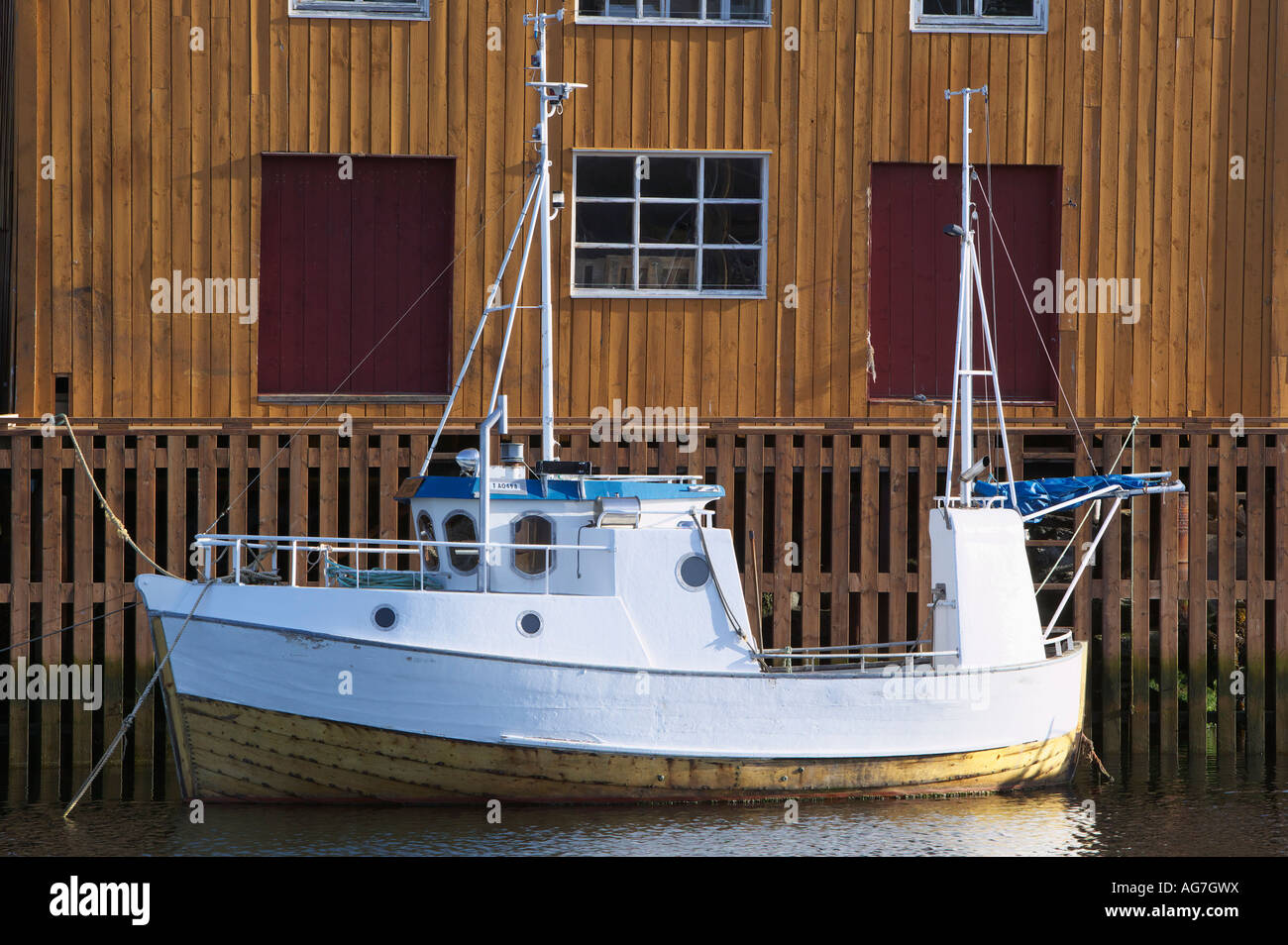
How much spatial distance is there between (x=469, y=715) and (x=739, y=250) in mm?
6805

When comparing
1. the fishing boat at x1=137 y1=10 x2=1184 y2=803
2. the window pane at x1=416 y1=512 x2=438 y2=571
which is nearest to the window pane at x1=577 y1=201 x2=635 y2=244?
the fishing boat at x1=137 y1=10 x2=1184 y2=803

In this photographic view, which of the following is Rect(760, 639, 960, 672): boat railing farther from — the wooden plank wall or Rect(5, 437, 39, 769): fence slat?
Rect(5, 437, 39, 769): fence slat

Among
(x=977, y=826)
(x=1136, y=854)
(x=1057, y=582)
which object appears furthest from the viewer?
(x=1057, y=582)

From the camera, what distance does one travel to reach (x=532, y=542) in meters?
14.5

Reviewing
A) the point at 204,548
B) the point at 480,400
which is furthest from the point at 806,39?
the point at 204,548

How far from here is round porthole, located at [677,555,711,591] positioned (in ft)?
47.2

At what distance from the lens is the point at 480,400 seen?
1762 centimetres

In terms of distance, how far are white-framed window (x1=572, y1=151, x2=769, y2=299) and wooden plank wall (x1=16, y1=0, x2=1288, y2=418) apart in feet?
0.77

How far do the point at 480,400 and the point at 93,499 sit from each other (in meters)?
4.23

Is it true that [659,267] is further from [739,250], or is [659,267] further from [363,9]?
[363,9]

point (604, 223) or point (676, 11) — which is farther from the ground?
point (676, 11)

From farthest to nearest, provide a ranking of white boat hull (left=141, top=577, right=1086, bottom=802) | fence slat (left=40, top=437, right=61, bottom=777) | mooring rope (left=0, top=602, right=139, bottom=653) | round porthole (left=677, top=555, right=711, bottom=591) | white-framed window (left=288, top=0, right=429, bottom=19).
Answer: white-framed window (left=288, top=0, right=429, bottom=19) → fence slat (left=40, top=437, right=61, bottom=777) → mooring rope (left=0, top=602, right=139, bottom=653) → round porthole (left=677, top=555, right=711, bottom=591) → white boat hull (left=141, top=577, right=1086, bottom=802)

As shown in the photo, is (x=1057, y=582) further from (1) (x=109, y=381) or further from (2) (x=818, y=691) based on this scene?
(1) (x=109, y=381)

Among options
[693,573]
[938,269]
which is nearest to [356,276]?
[693,573]
